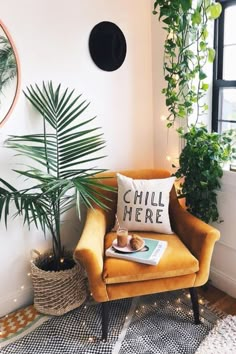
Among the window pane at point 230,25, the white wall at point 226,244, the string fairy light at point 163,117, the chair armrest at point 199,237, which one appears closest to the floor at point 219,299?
the white wall at point 226,244

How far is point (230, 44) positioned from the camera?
2.10 metres

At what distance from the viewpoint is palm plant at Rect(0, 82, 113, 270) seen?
1.75m

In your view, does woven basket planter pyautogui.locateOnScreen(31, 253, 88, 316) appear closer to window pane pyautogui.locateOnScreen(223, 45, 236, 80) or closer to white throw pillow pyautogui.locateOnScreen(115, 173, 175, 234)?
white throw pillow pyautogui.locateOnScreen(115, 173, 175, 234)

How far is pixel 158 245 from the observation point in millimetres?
1771

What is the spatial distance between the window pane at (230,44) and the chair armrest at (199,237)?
103 cm

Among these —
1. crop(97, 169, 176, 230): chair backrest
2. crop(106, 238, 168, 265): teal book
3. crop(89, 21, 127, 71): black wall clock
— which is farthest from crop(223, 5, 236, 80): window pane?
crop(106, 238, 168, 265): teal book

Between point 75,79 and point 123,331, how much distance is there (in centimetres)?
164

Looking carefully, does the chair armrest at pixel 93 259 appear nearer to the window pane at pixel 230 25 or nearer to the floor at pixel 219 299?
the floor at pixel 219 299

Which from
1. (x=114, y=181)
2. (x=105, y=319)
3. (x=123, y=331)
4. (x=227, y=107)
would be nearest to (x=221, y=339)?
(x=123, y=331)

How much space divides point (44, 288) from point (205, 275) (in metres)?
0.99

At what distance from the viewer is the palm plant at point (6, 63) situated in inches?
69.2

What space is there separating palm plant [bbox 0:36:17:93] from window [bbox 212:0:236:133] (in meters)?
1.38

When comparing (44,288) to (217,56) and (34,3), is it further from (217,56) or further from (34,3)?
(217,56)

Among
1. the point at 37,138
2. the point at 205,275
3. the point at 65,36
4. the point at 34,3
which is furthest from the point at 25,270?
the point at 34,3
